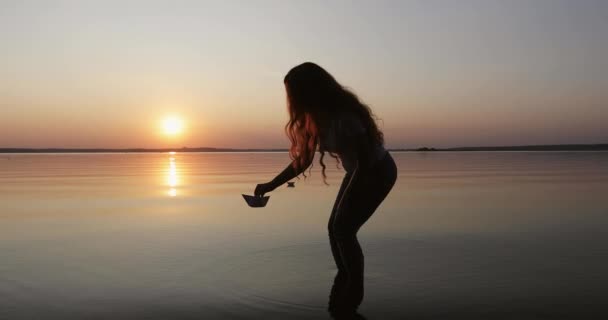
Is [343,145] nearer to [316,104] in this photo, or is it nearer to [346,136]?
[346,136]

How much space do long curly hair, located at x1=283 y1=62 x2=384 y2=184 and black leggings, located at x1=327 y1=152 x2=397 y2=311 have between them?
237 millimetres

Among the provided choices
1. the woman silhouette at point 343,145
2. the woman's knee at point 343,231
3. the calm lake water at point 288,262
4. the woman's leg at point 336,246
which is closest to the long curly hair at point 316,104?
the woman silhouette at point 343,145

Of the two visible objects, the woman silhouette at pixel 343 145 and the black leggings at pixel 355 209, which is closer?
the woman silhouette at pixel 343 145

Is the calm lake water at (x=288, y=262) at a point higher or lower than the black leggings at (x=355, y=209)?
lower

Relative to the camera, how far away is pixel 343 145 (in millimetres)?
3896

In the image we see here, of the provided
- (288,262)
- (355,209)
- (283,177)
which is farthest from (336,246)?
(288,262)

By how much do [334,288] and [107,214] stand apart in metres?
6.89

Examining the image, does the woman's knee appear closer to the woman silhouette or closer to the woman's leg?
the woman silhouette

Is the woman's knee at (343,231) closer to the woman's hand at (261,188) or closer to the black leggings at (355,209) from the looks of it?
the black leggings at (355,209)

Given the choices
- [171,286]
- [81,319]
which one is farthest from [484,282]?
[81,319]

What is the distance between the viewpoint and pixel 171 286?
493cm

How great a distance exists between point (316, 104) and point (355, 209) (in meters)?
0.87

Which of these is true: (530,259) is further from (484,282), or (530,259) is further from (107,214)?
(107,214)

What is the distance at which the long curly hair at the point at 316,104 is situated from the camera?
3957 millimetres
